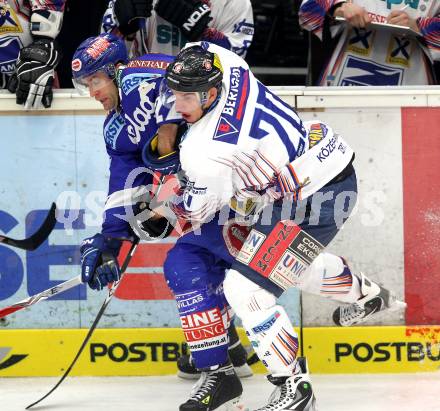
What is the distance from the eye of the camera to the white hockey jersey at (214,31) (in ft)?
15.0

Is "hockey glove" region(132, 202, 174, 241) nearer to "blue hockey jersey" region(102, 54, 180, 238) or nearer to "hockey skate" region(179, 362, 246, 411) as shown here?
"blue hockey jersey" region(102, 54, 180, 238)

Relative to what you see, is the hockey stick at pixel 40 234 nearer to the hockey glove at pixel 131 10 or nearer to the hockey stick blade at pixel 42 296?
the hockey stick blade at pixel 42 296

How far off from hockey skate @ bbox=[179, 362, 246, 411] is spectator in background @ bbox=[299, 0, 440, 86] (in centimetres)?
150

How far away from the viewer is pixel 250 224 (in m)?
3.89

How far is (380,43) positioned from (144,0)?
0.98 meters

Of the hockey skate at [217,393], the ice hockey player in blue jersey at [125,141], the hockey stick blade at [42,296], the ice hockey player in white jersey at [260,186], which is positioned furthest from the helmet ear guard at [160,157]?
the hockey skate at [217,393]

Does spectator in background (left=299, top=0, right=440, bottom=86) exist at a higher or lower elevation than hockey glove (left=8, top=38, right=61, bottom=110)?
higher

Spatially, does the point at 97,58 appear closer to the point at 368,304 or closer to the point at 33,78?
the point at 33,78

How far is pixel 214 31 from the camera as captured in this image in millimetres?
4551

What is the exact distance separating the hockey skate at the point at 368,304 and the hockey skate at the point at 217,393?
1.82 ft

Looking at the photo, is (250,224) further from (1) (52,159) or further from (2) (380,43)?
(2) (380,43)

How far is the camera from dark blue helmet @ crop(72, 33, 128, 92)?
3.75 m

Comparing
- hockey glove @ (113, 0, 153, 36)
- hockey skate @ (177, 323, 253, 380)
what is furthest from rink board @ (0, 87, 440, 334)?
hockey glove @ (113, 0, 153, 36)

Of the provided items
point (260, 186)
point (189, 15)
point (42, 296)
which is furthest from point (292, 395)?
point (189, 15)
